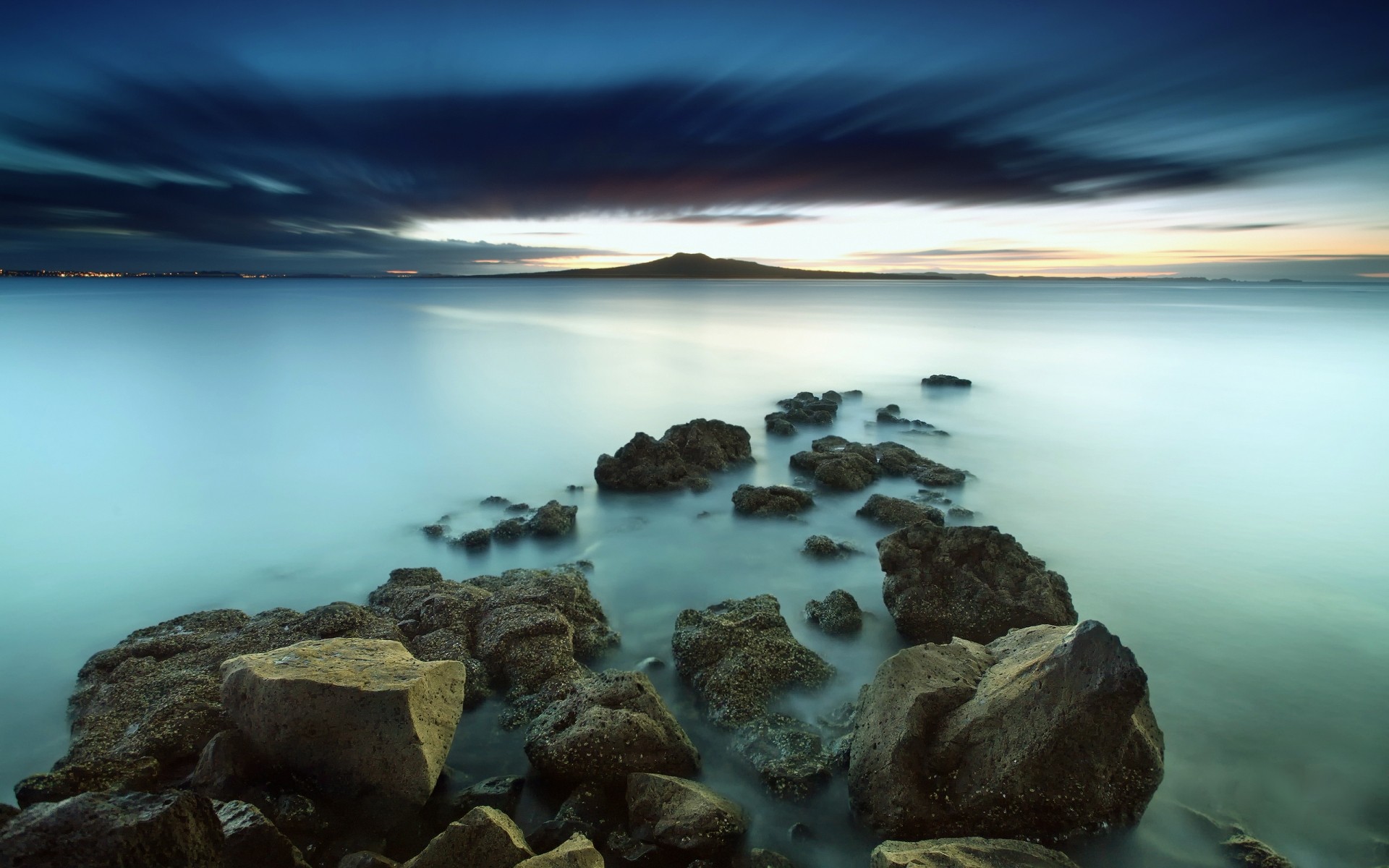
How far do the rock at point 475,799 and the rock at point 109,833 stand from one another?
1395 mm

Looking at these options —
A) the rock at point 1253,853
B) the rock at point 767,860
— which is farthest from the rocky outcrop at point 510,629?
the rock at point 1253,853

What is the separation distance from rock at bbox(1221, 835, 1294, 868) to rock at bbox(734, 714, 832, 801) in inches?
90.6

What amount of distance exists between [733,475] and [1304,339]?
39093mm

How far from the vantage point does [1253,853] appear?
3.88 meters

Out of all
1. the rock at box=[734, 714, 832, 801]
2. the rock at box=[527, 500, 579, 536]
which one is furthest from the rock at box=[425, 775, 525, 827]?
the rock at box=[527, 500, 579, 536]

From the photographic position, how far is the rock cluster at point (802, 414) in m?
13.9

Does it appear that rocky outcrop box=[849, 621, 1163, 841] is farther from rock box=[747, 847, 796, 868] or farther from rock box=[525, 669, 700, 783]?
rock box=[525, 669, 700, 783]

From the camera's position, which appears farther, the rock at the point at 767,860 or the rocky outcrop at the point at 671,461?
the rocky outcrop at the point at 671,461

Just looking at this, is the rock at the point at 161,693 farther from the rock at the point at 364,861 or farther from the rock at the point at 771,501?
the rock at the point at 771,501

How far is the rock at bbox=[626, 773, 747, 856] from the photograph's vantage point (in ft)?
12.1

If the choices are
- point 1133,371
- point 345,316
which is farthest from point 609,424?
point 345,316

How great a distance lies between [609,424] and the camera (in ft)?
52.0

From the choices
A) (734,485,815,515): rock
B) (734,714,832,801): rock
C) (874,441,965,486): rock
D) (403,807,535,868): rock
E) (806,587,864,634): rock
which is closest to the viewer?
(403,807,535,868): rock

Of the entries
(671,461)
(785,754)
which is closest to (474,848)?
(785,754)
